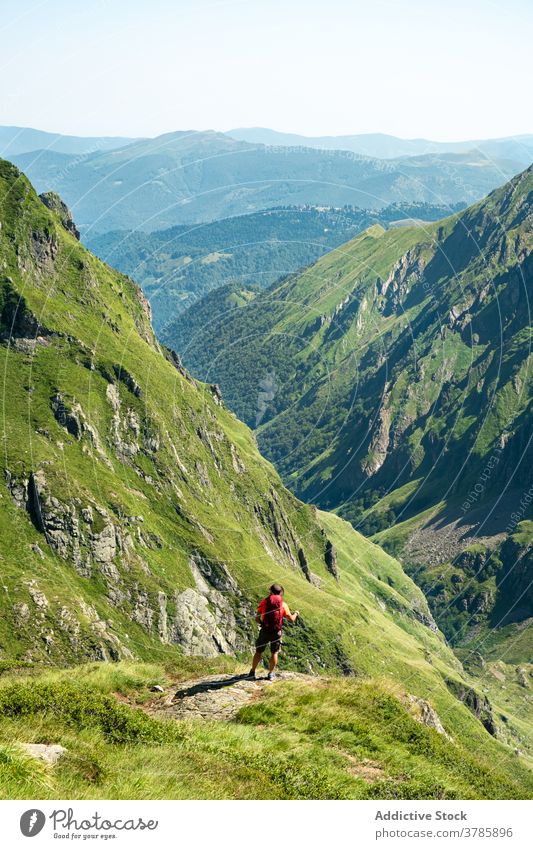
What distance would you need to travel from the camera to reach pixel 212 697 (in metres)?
36.5

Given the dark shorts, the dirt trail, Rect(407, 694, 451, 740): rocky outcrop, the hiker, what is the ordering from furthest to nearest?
Rect(407, 694, 451, 740): rocky outcrop
the dark shorts
the hiker
the dirt trail

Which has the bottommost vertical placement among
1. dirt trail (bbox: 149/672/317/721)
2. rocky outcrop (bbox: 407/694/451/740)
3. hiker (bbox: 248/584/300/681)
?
rocky outcrop (bbox: 407/694/451/740)

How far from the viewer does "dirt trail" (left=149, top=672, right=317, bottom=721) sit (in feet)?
114

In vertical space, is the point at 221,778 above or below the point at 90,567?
above

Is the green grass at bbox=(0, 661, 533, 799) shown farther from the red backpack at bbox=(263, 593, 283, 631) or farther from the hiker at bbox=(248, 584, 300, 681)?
the red backpack at bbox=(263, 593, 283, 631)

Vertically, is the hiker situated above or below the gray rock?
below

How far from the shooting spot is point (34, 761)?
21.4 m

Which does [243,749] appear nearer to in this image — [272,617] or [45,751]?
[45,751]

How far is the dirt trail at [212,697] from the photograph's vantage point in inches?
1366

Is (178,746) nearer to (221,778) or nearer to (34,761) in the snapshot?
(221,778)

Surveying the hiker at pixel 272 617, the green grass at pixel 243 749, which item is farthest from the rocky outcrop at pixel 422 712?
the hiker at pixel 272 617

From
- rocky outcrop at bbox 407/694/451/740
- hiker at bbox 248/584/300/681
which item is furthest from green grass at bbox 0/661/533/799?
hiker at bbox 248/584/300/681
